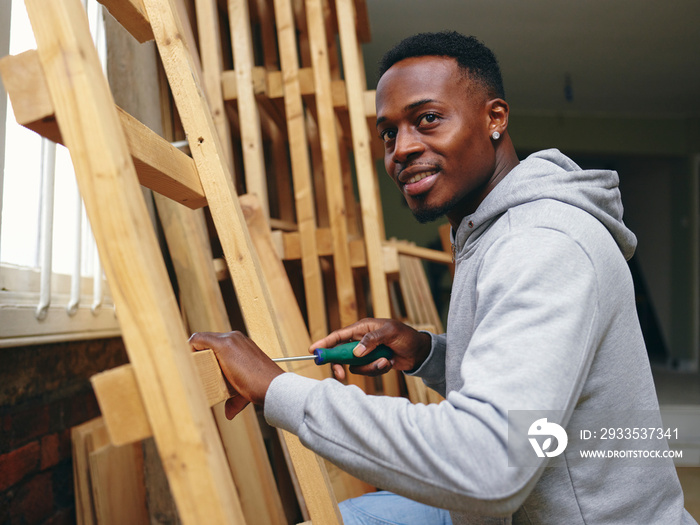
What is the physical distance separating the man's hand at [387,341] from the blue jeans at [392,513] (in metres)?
0.33

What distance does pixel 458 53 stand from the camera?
1.11 metres

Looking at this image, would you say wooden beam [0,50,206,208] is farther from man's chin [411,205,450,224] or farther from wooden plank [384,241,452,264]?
wooden plank [384,241,452,264]

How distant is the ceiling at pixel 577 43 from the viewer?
14.0 feet

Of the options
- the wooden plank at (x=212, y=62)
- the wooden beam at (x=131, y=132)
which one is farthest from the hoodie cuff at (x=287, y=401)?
the wooden plank at (x=212, y=62)

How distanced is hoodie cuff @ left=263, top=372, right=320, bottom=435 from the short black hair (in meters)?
0.72

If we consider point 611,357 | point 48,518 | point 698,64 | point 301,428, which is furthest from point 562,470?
point 698,64

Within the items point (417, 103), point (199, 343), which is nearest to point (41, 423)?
point (199, 343)

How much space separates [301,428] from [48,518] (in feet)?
3.39

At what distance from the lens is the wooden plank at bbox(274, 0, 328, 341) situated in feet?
6.34

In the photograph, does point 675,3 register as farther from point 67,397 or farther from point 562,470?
point 67,397

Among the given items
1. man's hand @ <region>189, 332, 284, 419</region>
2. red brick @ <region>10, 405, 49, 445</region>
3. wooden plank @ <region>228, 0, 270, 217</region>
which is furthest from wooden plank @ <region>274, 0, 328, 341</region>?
man's hand @ <region>189, 332, 284, 419</region>

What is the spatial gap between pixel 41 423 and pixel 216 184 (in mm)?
878

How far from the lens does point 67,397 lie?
4.96ft

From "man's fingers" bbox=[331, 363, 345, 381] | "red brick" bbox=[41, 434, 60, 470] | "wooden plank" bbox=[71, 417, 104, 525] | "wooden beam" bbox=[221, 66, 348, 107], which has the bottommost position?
"wooden plank" bbox=[71, 417, 104, 525]
